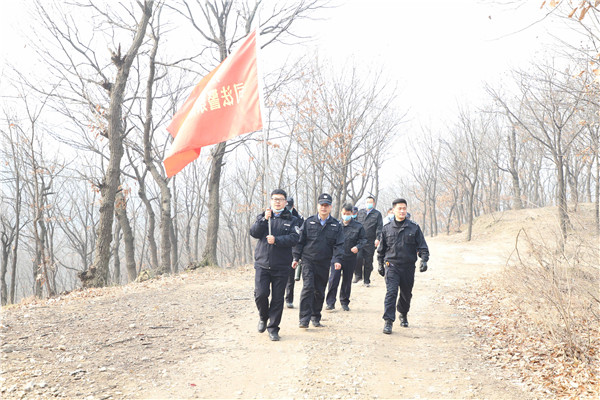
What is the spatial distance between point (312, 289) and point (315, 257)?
1.64 feet

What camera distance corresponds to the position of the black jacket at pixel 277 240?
5914 millimetres

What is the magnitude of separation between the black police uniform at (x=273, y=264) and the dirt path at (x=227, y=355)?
45cm

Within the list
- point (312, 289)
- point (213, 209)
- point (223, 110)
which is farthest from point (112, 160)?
point (312, 289)

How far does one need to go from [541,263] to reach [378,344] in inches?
105

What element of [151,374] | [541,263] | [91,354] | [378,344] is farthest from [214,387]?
[541,263]

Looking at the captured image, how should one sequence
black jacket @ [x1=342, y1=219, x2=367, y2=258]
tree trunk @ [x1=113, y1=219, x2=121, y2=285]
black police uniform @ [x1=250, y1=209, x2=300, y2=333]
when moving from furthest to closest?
tree trunk @ [x1=113, y1=219, x2=121, y2=285] < black jacket @ [x1=342, y1=219, x2=367, y2=258] < black police uniform @ [x1=250, y1=209, x2=300, y2=333]

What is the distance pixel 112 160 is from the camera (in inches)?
441

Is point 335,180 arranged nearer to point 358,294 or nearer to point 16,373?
point 358,294

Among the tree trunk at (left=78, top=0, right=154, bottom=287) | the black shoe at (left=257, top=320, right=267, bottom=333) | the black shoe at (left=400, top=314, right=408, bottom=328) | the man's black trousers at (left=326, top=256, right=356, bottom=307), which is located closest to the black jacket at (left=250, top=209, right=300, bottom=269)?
the black shoe at (left=257, top=320, right=267, bottom=333)

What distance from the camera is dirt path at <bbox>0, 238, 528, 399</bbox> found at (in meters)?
4.32

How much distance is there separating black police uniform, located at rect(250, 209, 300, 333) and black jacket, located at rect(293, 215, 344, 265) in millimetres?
509

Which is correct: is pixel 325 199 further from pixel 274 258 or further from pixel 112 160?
pixel 112 160

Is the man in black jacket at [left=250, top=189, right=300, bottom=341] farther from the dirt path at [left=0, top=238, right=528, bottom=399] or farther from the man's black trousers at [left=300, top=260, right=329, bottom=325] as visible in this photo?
the man's black trousers at [left=300, top=260, right=329, bottom=325]

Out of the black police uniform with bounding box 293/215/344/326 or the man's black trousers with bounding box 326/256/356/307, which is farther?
the man's black trousers with bounding box 326/256/356/307
